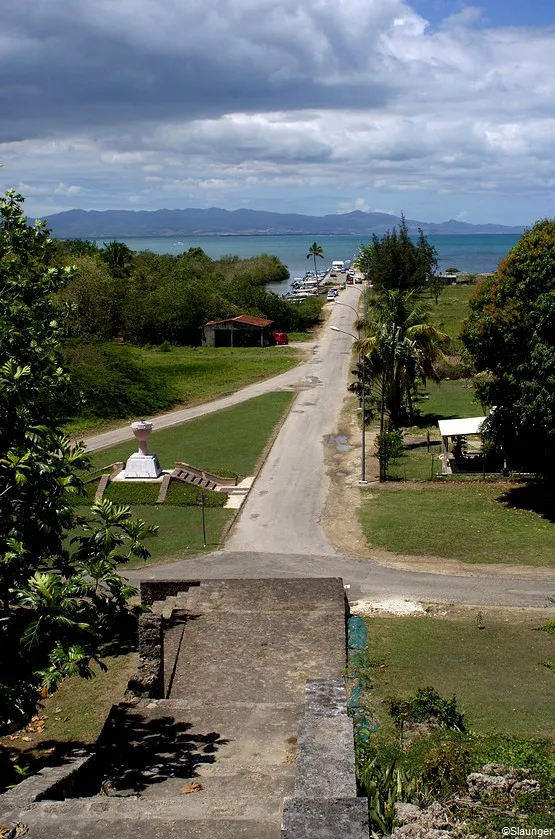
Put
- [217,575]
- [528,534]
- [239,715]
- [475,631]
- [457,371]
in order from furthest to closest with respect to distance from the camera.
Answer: [457,371] < [528,534] < [217,575] < [475,631] < [239,715]

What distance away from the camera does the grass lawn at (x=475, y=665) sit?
14586 mm

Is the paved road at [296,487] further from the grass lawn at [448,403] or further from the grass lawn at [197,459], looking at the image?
the grass lawn at [448,403]

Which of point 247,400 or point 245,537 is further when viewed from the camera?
point 247,400

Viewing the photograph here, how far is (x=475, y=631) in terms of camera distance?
19453mm

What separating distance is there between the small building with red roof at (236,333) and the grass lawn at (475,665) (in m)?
56.9

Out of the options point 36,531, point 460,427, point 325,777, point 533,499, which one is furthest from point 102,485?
point 325,777

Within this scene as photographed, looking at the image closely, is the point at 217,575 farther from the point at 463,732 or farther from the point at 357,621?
the point at 463,732

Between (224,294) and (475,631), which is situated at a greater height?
(224,294)

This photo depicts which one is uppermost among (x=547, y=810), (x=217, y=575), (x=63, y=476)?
(x=63, y=476)

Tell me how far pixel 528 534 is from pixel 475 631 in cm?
821

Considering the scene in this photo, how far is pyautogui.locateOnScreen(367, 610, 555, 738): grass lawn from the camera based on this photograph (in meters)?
14.6

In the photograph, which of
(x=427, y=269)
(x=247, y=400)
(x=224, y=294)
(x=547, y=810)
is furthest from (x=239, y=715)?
(x=427, y=269)

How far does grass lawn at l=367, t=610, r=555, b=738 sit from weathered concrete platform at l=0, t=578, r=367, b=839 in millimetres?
1101

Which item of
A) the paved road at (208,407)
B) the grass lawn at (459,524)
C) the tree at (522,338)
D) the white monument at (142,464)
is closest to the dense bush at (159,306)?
the paved road at (208,407)
